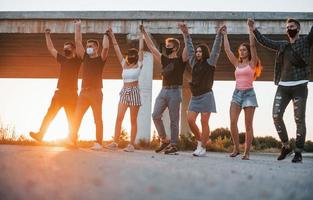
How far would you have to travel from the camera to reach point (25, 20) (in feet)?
47.9

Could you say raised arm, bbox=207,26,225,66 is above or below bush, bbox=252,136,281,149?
above

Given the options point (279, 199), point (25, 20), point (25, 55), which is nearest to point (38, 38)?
point (25, 20)

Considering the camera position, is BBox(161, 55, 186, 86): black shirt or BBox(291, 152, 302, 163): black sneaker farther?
BBox(161, 55, 186, 86): black shirt

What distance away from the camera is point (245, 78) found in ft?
24.1

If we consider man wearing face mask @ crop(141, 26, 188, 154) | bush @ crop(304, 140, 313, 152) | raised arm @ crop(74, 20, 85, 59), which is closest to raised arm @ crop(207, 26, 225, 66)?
man wearing face mask @ crop(141, 26, 188, 154)

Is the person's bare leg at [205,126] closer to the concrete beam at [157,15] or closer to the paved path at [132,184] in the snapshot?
the paved path at [132,184]

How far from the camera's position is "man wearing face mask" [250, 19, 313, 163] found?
6859 mm

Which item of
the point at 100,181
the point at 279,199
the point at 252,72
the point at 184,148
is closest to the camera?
the point at 279,199

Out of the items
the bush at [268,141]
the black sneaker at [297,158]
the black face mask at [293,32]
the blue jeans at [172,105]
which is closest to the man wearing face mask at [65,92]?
the blue jeans at [172,105]

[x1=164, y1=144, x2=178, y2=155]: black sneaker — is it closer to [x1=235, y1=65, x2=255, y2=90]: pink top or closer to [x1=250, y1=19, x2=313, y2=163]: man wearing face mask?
[x1=235, y1=65, x2=255, y2=90]: pink top

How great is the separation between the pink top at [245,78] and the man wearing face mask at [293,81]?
1.36ft

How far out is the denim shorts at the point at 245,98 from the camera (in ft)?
23.8

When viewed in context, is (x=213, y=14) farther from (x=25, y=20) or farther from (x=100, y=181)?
(x=100, y=181)

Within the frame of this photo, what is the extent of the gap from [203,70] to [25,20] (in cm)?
884
